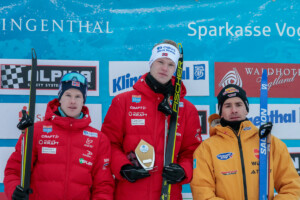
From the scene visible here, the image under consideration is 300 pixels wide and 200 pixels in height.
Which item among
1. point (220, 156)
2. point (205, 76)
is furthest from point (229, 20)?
point (220, 156)

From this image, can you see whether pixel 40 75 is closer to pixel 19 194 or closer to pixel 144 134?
pixel 144 134

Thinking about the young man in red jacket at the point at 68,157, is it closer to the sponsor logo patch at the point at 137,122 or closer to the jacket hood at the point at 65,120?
the jacket hood at the point at 65,120

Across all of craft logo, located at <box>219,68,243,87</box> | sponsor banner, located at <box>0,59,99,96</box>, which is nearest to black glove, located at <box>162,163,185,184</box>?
sponsor banner, located at <box>0,59,99,96</box>

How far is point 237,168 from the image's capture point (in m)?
2.58

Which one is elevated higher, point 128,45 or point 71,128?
point 128,45

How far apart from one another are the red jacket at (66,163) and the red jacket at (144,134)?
5.5 inches

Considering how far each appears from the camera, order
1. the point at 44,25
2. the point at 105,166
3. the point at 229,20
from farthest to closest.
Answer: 1. the point at 229,20
2. the point at 44,25
3. the point at 105,166

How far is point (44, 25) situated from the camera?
3.80m

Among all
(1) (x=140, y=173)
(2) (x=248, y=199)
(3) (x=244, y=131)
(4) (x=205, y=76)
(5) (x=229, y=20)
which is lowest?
(2) (x=248, y=199)

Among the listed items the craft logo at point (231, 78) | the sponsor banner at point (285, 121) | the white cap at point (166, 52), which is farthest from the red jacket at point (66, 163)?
the sponsor banner at point (285, 121)

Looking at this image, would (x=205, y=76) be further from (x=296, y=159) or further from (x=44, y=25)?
(x=44, y=25)

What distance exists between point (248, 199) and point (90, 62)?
2306mm

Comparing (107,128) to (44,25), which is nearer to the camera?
(107,128)

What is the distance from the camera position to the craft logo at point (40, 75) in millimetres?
3730
